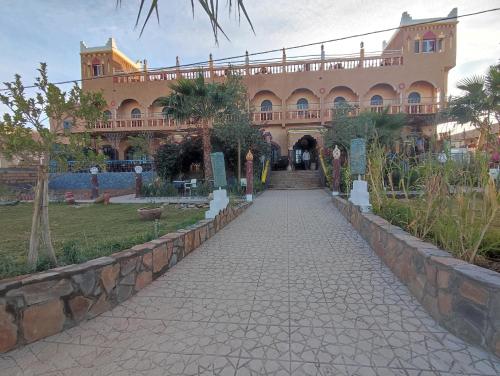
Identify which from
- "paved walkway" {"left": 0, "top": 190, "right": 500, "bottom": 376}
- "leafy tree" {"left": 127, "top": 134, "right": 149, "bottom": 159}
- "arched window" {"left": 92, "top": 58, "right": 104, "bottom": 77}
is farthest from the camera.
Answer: "arched window" {"left": 92, "top": 58, "right": 104, "bottom": 77}

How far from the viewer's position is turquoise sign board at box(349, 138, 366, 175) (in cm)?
726

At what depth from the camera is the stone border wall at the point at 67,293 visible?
226 centimetres

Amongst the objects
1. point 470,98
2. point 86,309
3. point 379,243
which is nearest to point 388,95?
point 470,98

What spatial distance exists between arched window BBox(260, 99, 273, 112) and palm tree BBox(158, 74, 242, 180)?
9.59 metres

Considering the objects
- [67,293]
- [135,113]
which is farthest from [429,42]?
[67,293]

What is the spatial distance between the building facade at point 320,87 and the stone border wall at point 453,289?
57.1 ft

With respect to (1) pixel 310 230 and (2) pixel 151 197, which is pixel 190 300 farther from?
(2) pixel 151 197

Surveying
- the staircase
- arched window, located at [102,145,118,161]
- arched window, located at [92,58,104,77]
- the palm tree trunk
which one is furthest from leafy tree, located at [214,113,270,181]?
arched window, located at [92,58,104,77]

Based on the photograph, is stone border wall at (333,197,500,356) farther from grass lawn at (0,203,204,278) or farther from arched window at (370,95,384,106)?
arched window at (370,95,384,106)

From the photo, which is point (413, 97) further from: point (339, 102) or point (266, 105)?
point (266, 105)

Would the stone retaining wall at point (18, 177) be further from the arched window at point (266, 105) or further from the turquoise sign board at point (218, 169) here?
the arched window at point (266, 105)

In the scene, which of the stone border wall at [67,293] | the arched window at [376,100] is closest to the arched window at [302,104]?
the arched window at [376,100]

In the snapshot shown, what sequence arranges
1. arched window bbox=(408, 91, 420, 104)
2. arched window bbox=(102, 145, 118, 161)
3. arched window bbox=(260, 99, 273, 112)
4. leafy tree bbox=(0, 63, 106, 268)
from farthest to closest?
1. arched window bbox=(102, 145, 118, 161)
2. arched window bbox=(260, 99, 273, 112)
3. arched window bbox=(408, 91, 420, 104)
4. leafy tree bbox=(0, 63, 106, 268)

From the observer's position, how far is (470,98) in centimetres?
1259
